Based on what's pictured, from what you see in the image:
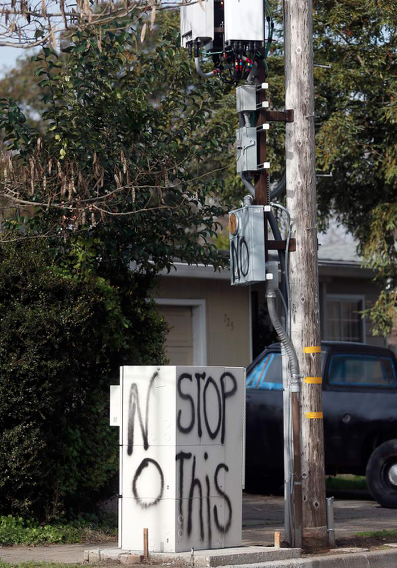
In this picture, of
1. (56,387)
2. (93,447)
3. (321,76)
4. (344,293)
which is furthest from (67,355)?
(344,293)

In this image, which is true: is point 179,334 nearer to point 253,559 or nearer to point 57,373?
point 57,373

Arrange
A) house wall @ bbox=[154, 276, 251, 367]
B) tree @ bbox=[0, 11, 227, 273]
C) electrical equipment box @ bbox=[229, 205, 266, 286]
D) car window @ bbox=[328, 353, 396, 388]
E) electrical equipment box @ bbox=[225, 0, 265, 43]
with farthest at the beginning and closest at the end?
1. house wall @ bbox=[154, 276, 251, 367]
2. car window @ bbox=[328, 353, 396, 388]
3. tree @ bbox=[0, 11, 227, 273]
4. electrical equipment box @ bbox=[225, 0, 265, 43]
5. electrical equipment box @ bbox=[229, 205, 266, 286]

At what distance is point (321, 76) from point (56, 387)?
855cm

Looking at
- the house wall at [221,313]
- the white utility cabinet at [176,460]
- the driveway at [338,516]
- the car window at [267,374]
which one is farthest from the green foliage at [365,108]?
the white utility cabinet at [176,460]

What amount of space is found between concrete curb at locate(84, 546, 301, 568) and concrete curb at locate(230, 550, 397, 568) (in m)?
0.10

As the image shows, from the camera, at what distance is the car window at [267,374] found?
14.2 m

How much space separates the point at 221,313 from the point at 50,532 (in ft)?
28.4

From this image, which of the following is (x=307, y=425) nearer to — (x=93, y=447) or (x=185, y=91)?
(x=93, y=447)

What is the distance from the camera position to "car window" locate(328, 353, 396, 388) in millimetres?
13898

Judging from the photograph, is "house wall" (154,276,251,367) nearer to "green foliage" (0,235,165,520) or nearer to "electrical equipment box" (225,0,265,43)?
"green foliage" (0,235,165,520)

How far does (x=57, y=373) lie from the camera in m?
9.73

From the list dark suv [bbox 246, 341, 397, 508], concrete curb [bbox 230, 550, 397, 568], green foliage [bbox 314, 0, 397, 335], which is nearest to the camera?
concrete curb [bbox 230, 550, 397, 568]

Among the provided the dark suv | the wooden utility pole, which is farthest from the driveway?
the wooden utility pole

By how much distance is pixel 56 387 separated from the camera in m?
9.72
